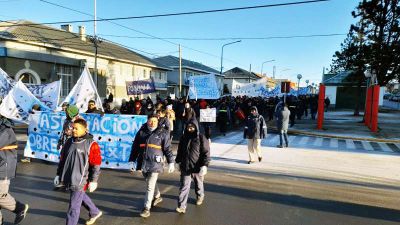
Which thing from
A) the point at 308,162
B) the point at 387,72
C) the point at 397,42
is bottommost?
the point at 308,162

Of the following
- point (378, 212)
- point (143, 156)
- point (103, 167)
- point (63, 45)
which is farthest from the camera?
point (63, 45)

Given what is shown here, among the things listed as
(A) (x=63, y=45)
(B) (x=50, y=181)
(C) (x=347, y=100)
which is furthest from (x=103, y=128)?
(C) (x=347, y=100)

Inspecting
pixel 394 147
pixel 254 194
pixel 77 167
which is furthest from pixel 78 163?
pixel 394 147

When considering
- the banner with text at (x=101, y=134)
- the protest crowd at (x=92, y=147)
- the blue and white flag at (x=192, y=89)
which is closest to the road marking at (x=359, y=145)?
the protest crowd at (x=92, y=147)

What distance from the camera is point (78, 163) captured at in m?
4.40

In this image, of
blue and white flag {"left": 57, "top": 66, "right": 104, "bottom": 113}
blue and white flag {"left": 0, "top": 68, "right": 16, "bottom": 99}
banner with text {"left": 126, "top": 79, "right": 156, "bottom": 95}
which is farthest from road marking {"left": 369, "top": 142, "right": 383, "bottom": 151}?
blue and white flag {"left": 0, "top": 68, "right": 16, "bottom": 99}

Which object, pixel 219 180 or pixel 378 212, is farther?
pixel 219 180

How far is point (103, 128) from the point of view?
882 centimetres

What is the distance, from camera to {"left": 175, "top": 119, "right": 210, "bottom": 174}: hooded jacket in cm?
571

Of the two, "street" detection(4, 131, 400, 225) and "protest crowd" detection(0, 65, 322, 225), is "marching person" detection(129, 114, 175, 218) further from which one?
"street" detection(4, 131, 400, 225)

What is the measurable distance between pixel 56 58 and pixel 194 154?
2577cm

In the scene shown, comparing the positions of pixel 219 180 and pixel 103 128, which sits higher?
pixel 103 128

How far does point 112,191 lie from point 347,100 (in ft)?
146

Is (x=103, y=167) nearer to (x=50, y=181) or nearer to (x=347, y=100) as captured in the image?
(x=50, y=181)
